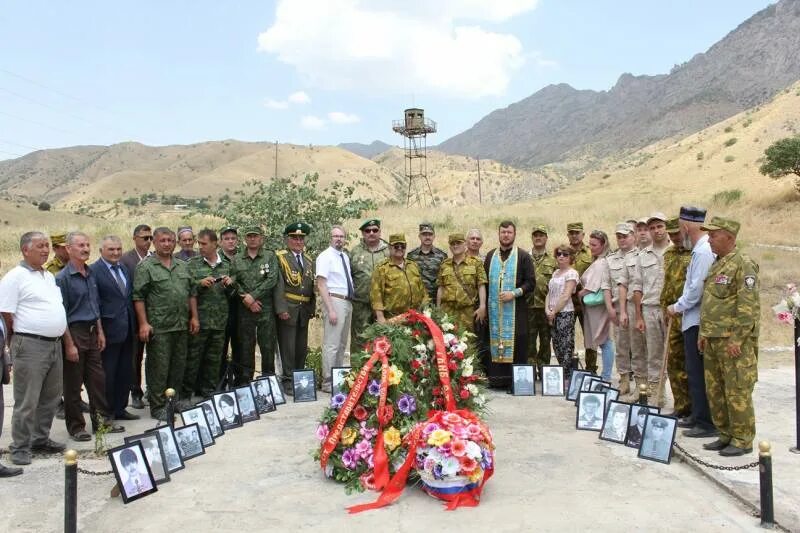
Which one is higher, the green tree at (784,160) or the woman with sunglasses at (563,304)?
the green tree at (784,160)

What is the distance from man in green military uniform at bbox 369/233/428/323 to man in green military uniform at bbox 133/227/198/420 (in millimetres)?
1976

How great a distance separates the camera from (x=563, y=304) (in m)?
7.38

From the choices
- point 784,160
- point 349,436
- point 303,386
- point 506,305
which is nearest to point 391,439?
point 349,436

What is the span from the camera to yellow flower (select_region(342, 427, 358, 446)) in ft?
15.8

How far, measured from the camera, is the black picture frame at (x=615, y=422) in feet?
18.8

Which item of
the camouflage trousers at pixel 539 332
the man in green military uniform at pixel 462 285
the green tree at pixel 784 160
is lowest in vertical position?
the camouflage trousers at pixel 539 332

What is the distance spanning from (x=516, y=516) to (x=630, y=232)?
13.0ft

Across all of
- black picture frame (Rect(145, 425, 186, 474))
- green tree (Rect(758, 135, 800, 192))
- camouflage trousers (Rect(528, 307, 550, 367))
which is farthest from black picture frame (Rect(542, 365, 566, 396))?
green tree (Rect(758, 135, 800, 192))

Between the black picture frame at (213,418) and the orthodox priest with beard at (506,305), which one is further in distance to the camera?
the orthodox priest with beard at (506,305)

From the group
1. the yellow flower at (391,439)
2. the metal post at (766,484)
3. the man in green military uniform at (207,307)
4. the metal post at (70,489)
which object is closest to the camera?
the metal post at (70,489)

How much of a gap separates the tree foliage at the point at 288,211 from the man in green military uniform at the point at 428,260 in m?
2.51

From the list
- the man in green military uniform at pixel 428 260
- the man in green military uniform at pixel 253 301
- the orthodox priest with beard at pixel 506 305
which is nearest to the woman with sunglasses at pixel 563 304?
the orthodox priest with beard at pixel 506 305

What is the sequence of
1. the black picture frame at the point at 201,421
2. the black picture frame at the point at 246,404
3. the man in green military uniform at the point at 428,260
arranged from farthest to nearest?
the man in green military uniform at the point at 428,260 → the black picture frame at the point at 246,404 → the black picture frame at the point at 201,421

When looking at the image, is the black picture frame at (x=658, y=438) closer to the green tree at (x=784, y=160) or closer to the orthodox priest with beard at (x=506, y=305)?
the orthodox priest with beard at (x=506, y=305)
